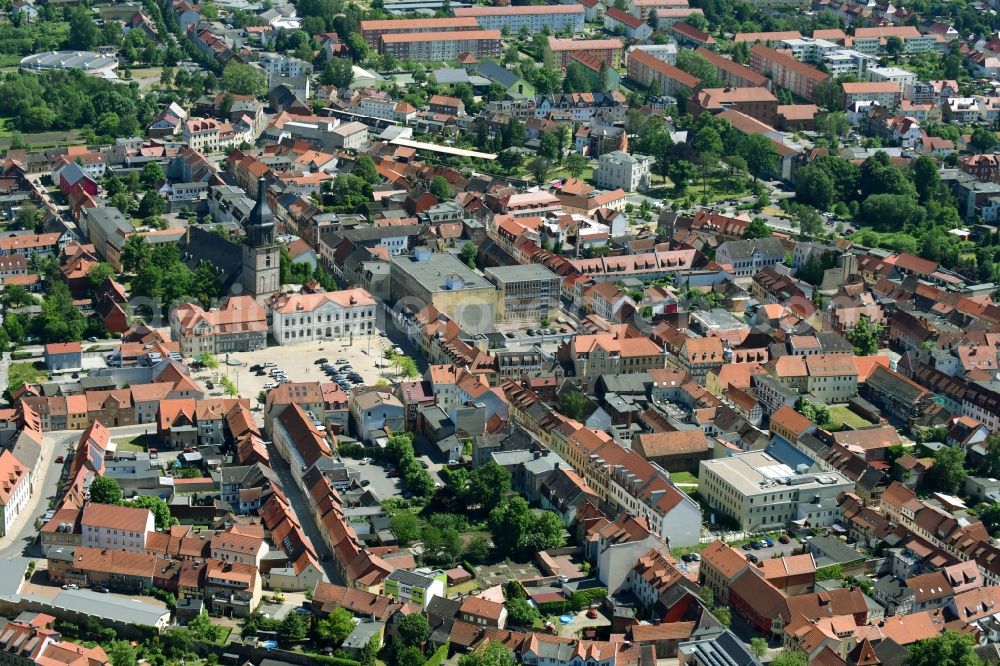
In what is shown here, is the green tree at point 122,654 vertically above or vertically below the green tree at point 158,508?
above

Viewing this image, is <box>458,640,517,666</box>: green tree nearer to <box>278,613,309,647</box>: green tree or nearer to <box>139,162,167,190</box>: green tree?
<box>278,613,309,647</box>: green tree

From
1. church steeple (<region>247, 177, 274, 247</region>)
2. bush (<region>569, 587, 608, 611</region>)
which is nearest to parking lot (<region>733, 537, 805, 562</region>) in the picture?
bush (<region>569, 587, 608, 611</region>)

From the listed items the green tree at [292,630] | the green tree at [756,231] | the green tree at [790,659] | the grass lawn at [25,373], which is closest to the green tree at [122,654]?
the green tree at [292,630]

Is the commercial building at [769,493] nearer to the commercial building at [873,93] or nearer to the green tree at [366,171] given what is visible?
the green tree at [366,171]

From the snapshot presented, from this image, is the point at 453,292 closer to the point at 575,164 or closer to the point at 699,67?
the point at 575,164

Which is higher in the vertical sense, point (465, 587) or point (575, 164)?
point (465, 587)

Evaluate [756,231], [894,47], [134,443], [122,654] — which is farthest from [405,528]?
[894,47]
